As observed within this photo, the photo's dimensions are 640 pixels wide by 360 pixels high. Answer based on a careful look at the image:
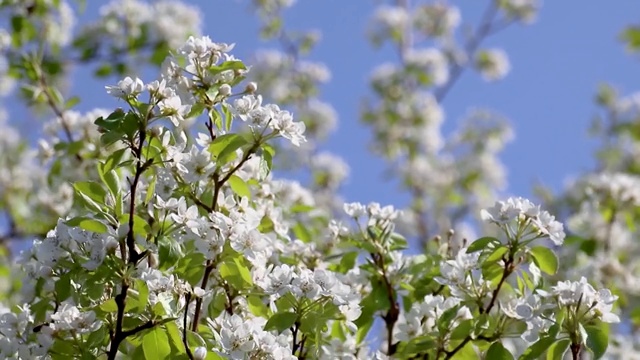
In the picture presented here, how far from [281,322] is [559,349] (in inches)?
21.8

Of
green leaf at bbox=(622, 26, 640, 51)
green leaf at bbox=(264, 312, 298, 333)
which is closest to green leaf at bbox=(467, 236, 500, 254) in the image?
green leaf at bbox=(264, 312, 298, 333)

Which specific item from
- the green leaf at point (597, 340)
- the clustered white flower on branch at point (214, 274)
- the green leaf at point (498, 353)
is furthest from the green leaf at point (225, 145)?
the green leaf at point (597, 340)

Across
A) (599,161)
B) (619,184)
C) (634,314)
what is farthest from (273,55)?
(634,314)

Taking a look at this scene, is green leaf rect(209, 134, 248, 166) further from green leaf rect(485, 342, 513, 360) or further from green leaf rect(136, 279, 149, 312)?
green leaf rect(485, 342, 513, 360)

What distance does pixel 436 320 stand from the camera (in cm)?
209

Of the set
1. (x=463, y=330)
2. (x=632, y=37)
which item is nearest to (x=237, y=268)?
(x=463, y=330)

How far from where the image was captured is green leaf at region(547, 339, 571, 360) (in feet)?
5.95

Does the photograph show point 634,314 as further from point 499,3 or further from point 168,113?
point 499,3

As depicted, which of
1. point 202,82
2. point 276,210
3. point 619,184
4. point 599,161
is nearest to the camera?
point 202,82

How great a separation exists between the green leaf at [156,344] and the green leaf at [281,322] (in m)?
0.20

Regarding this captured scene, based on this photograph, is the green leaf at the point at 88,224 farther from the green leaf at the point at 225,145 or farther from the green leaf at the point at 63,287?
the green leaf at the point at 225,145

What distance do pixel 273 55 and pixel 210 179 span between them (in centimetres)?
692

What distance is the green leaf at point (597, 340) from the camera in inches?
69.9

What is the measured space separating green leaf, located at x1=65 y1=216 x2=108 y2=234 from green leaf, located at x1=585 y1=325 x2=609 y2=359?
98 cm
